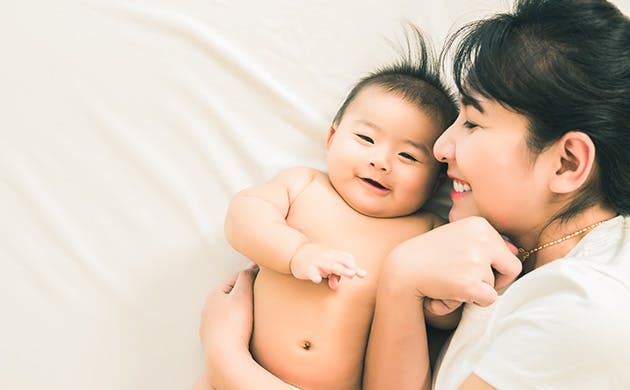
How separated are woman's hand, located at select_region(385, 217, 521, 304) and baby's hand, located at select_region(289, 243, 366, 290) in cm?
8

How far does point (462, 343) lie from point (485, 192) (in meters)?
0.26

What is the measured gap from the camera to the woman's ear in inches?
43.0

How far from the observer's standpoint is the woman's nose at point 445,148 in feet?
4.06

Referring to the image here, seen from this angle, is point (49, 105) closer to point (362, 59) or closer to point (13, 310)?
point (13, 310)

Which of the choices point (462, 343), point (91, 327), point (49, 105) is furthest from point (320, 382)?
point (49, 105)

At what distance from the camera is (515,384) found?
1.02 metres

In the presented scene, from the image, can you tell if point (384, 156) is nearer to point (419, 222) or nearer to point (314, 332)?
point (419, 222)

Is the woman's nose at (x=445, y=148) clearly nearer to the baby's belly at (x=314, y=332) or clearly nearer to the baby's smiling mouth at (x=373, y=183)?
the baby's smiling mouth at (x=373, y=183)

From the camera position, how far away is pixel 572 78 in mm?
1087

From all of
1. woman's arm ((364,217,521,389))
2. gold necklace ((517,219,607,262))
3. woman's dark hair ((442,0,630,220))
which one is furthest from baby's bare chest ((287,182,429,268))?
woman's dark hair ((442,0,630,220))

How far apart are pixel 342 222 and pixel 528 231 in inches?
13.8

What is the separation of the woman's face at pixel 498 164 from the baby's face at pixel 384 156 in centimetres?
13

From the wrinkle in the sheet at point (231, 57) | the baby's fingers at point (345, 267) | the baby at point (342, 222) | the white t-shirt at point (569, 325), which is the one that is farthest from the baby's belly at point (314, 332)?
the wrinkle in the sheet at point (231, 57)

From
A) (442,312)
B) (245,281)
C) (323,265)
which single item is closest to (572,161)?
(442,312)
